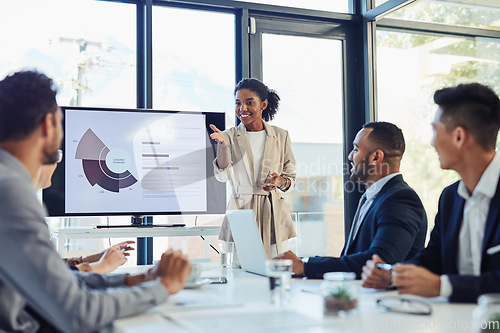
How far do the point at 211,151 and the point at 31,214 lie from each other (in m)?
2.82

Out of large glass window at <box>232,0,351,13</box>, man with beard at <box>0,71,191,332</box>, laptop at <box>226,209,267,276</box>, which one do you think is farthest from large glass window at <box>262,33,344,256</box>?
man with beard at <box>0,71,191,332</box>

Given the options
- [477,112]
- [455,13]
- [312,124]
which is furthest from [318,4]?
[477,112]

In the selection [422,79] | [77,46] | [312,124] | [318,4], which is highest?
Answer: [318,4]

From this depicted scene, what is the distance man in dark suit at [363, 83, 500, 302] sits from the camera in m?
1.59

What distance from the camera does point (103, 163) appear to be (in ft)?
12.5

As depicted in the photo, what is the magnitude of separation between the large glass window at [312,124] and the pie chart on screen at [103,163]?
1.43 meters

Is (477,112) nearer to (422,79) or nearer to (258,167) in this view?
(258,167)

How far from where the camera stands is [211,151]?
400 centimetres

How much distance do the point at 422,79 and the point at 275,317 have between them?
11.9 feet

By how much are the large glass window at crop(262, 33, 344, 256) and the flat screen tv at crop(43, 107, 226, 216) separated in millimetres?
931

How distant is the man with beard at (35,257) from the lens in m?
1.16

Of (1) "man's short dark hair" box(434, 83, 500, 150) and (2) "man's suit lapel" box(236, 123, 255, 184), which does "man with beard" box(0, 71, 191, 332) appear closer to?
(1) "man's short dark hair" box(434, 83, 500, 150)

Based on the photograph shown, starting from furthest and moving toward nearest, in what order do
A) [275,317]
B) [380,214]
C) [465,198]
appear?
1. [380,214]
2. [465,198]
3. [275,317]

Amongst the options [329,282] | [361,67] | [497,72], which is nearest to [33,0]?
[361,67]
